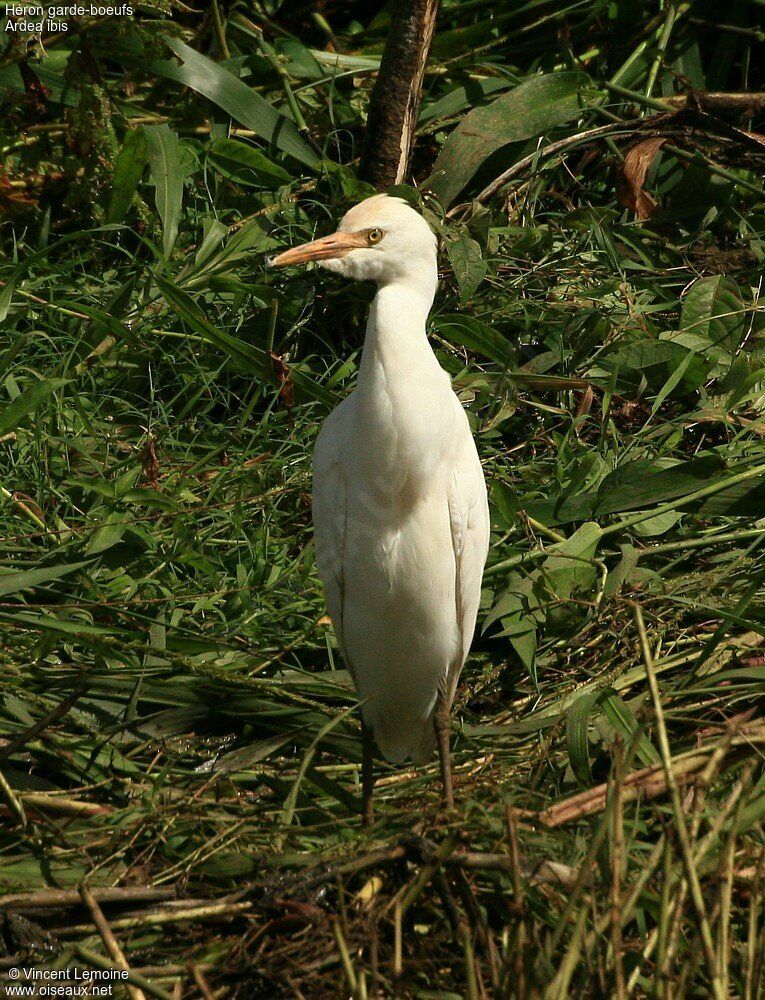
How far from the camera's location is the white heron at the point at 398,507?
86.7 inches

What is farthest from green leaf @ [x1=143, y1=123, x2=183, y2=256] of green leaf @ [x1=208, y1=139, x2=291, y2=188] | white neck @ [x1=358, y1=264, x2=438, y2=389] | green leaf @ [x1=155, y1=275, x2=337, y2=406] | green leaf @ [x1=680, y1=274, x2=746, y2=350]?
green leaf @ [x1=680, y1=274, x2=746, y2=350]

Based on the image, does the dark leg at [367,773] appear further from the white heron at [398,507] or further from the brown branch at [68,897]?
the brown branch at [68,897]

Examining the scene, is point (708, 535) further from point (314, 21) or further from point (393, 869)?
point (314, 21)

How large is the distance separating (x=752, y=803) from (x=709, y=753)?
0.10m

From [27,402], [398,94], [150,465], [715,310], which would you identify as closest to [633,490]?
[715,310]

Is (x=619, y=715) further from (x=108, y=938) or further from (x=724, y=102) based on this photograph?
(x=724, y=102)

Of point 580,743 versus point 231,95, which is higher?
point 231,95

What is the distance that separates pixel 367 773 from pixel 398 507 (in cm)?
55

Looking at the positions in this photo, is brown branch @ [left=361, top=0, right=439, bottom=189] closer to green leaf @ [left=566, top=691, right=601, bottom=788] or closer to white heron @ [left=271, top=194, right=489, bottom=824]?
white heron @ [left=271, top=194, right=489, bottom=824]

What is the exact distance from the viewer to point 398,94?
3420 mm

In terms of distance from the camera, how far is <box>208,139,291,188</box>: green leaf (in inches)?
A: 142

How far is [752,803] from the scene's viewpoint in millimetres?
1660

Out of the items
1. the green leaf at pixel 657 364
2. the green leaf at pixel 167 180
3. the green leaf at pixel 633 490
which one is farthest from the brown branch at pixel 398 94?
the green leaf at pixel 633 490

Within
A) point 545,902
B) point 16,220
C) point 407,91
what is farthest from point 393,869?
point 16,220
